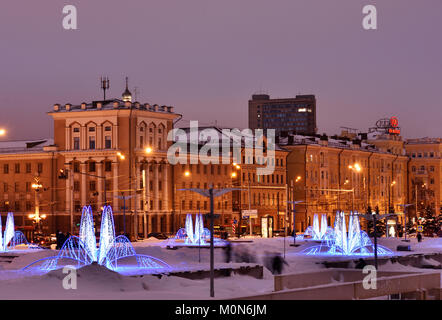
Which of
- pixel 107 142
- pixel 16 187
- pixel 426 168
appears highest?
pixel 107 142

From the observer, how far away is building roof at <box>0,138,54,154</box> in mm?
104375

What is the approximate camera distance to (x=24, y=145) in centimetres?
10800

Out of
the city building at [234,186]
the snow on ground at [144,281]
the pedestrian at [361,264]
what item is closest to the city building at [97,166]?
the city building at [234,186]

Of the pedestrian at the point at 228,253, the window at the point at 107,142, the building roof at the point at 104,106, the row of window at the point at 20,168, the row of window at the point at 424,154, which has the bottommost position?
the pedestrian at the point at 228,253

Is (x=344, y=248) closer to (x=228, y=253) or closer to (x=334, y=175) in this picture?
(x=228, y=253)

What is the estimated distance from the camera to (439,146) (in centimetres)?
16575

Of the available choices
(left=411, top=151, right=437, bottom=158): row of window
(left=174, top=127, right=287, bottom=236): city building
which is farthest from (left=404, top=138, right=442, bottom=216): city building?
(left=174, top=127, right=287, bottom=236): city building

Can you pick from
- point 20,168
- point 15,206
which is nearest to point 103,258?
point 15,206

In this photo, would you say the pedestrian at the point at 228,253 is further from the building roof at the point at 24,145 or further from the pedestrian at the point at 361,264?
the building roof at the point at 24,145

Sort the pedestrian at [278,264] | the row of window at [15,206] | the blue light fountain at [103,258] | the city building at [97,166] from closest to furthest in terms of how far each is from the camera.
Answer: the blue light fountain at [103,258], the pedestrian at [278,264], the city building at [97,166], the row of window at [15,206]

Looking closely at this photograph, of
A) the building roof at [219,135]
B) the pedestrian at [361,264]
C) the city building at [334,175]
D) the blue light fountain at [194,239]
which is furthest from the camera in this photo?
the city building at [334,175]

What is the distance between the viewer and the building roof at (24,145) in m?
104

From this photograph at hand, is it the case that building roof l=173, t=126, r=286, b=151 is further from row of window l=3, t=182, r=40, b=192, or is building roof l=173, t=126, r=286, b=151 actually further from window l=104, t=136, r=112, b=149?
row of window l=3, t=182, r=40, b=192
